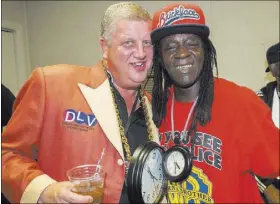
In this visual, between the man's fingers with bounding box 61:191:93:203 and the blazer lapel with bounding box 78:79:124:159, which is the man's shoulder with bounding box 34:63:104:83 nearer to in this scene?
the blazer lapel with bounding box 78:79:124:159

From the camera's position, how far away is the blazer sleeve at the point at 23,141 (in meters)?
0.92

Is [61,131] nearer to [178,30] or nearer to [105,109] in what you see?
[105,109]

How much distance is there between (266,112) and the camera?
87cm

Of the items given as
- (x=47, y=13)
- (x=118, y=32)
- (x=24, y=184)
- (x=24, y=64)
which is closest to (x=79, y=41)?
(x=47, y=13)

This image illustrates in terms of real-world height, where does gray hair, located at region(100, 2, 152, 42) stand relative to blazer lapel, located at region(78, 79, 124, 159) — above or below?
above

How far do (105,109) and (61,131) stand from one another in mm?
163

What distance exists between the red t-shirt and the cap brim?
19 cm

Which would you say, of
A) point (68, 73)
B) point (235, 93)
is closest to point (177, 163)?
point (235, 93)

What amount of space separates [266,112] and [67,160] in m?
0.64

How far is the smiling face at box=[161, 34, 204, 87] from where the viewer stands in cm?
90

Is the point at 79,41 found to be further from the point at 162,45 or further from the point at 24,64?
the point at 162,45

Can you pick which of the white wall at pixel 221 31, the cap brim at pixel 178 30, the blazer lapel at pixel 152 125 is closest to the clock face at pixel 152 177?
the blazer lapel at pixel 152 125

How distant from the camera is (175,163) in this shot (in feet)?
2.92

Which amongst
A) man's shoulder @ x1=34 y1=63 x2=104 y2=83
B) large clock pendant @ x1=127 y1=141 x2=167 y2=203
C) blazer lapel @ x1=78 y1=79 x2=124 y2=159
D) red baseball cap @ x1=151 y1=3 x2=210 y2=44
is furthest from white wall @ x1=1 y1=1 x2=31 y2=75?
large clock pendant @ x1=127 y1=141 x2=167 y2=203
